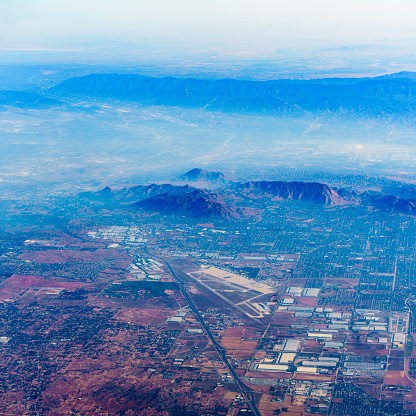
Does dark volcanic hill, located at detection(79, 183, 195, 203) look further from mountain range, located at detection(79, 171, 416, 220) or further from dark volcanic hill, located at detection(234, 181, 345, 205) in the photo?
dark volcanic hill, located at detection(234, 181, 345, 205)

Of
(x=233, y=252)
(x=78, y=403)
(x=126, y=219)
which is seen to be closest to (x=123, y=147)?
(x=126, y=219)

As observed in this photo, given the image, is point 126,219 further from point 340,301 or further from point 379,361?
point 379,361

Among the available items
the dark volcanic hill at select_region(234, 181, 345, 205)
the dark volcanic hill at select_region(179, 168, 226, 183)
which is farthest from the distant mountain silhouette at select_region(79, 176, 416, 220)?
the dark volcanic hill at select_region(179, 168, 226, 183)

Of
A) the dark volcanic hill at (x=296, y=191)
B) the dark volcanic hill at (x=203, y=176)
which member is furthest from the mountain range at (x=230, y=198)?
the dark volcanic hill at (x=203, y=176)

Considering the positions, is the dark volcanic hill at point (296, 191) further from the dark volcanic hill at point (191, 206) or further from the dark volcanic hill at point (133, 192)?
the dark volcanic hill at point (133, 192)

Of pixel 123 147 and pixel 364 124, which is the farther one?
pixel 364 124

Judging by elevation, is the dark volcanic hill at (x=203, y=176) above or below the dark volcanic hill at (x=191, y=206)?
below

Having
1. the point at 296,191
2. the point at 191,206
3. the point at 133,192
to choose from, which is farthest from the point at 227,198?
the point at 133,192
